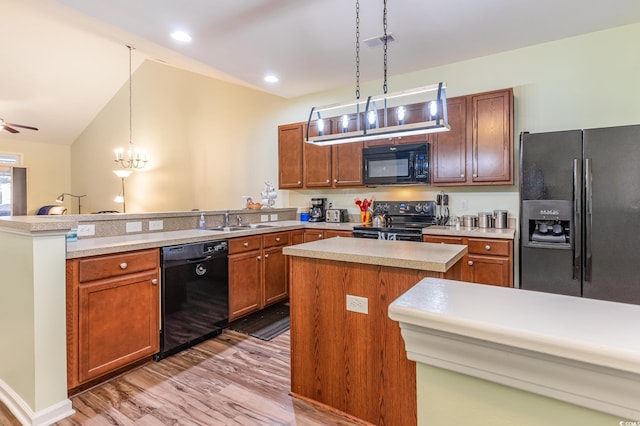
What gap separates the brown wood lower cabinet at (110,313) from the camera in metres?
2.10

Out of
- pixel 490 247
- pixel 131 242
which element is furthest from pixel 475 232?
pixel 131 242

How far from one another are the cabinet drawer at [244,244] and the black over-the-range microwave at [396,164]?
1.53m

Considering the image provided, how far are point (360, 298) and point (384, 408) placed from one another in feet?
1.91

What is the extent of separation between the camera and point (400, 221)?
4.15 meters

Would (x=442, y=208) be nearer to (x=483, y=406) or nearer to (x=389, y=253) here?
(x=389, y=253)

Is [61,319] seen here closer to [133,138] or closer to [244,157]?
[244,157]

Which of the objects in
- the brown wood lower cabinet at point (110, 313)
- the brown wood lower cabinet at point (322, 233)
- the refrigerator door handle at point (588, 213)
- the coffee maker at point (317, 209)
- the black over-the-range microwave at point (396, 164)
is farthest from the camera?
the coffee maker at point (317, 209)

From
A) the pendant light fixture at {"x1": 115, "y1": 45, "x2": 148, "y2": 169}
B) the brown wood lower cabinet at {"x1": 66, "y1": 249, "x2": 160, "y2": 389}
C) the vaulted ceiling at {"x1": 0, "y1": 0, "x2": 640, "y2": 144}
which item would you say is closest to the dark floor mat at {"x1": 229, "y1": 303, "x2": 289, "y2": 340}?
the brown wood lower cabinet at {"x1": 66, "y1": 249, "x2": 160, "y2": 389}

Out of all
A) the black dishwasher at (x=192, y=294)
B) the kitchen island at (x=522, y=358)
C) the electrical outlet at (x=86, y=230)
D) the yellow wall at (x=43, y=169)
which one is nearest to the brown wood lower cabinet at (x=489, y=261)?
the black dishwasher at (x=192, y=294)

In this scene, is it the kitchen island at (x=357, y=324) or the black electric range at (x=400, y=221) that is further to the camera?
the black electric range at (x=400, y=221)

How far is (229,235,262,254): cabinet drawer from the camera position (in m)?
3.22

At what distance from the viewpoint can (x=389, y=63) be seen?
3.77 m

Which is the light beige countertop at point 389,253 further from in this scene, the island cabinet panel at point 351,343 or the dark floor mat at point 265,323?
the dark floor mat at point 265,323

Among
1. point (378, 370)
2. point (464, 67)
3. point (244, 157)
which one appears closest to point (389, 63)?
point (464, 67)
